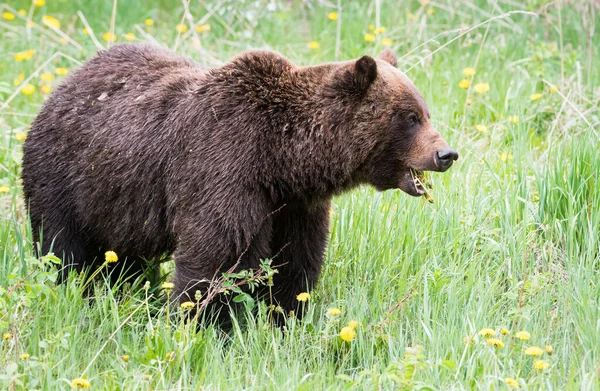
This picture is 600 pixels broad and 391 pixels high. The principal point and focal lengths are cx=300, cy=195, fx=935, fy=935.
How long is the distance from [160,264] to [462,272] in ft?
6.55

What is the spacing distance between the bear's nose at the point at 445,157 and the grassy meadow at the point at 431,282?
2.13 ft

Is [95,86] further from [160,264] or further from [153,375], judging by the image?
[153,375]

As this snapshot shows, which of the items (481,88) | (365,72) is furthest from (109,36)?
(365,72)

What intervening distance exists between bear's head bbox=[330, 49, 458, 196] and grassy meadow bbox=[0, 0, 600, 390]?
661mm

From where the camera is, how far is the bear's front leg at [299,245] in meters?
5.22

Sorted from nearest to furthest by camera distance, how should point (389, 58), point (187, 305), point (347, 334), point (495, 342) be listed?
1. point (495, 342)
2. point (347, 334)
3. point (187, 305)
4. point (389, 58)

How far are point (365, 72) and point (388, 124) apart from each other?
302 millimetres

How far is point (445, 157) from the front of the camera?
4.83 metres

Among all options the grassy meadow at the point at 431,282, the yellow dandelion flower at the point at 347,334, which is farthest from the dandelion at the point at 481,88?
the yellow dandelion flower at the point at 347,334

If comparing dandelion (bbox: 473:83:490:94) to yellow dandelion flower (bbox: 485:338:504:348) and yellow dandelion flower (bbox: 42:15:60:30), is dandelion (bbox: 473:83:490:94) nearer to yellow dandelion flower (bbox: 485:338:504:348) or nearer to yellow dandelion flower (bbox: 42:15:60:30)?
yellow dandelion flower (bbox: 485:338:504:348)

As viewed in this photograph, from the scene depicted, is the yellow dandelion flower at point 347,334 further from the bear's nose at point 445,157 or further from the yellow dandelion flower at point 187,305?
the bear's nose at point 445,157

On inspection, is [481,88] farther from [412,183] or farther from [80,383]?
[80,383]

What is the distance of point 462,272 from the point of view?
17.3ft

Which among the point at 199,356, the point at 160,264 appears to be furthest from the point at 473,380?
the point at 160,264
